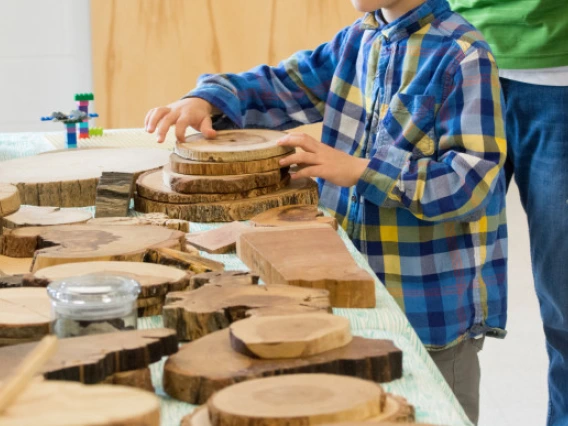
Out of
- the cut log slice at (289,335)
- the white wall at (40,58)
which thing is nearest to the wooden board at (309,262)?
the cut log slice at (289,335)

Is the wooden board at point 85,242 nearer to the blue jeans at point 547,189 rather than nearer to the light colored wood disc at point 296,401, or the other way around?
the light colored wood disc at point 296,401

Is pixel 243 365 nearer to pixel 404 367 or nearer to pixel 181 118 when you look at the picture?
pixel 404 367

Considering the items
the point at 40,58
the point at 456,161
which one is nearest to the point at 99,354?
the point at 456,161

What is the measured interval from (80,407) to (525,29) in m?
1.38

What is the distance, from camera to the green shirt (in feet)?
5.86

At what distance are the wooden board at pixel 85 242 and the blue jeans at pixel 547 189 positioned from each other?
87 cm

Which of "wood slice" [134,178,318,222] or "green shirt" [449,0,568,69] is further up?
"green shirt" [449,0,568,69]

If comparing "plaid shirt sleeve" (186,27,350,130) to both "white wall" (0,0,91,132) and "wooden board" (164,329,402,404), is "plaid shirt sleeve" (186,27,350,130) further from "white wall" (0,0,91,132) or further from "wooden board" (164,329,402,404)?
"white wall" (0,0,91,132)

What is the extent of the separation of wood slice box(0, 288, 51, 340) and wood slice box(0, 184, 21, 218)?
274 mm

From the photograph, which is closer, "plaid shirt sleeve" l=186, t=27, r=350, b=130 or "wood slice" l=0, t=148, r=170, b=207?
"wood slice" l=0, t=148, r=170, b=207

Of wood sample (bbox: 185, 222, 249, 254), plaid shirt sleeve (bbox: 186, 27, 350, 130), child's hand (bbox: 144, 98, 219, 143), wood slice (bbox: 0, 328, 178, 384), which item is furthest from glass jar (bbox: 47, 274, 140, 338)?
plaid shirt sleeve (bbox: 186, 27, 350, 130)

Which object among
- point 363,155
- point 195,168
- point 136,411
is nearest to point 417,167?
point 363,155

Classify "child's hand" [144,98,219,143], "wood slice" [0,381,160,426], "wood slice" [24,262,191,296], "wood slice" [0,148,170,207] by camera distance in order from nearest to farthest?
"wood slice" [0,381,160,426] → "wood slice" [24,262,191,296] → "wood slice" [0,148,170,207] → "child's hand" [144,98,219,143]

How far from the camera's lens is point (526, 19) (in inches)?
71.2
